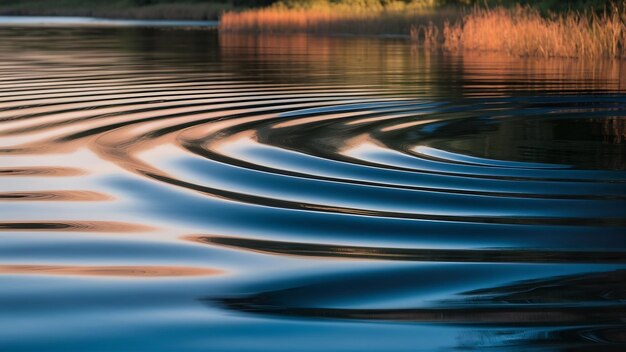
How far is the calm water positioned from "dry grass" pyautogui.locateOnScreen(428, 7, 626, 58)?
10746 mm

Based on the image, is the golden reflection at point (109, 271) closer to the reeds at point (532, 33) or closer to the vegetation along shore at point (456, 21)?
the reeds at point (532, 33)

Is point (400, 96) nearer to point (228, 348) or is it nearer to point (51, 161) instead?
point (51, 161)

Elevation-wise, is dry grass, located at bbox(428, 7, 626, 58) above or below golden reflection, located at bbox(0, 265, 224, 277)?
below

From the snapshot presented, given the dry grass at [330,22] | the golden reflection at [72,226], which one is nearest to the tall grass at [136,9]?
the dry grass at [330,22]

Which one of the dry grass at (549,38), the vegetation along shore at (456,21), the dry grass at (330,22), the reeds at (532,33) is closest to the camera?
the dry grass at (549,38)

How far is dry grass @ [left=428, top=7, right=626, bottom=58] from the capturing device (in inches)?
865

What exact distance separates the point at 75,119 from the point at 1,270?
5.96 metres

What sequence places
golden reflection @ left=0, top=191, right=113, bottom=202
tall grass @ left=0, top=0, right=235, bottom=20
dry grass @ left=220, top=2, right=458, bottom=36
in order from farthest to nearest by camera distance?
tall grass @ left=0, top=0, right=235, bottom=20 < dry grass @ left=220, top=2, right=458, bottom=36 < golden reflection @ left=0, top=191, right=113, bottom=202

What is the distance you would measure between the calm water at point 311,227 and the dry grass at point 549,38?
10746 mm

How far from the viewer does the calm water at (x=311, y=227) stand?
334cm

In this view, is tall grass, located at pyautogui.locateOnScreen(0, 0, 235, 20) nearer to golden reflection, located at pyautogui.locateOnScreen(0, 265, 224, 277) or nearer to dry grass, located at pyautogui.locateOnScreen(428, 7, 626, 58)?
dry grass, located at pyautogui.locateOnScreen(428, 7, 626, 58)

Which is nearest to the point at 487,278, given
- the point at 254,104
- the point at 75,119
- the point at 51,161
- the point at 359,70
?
the point at 51,161

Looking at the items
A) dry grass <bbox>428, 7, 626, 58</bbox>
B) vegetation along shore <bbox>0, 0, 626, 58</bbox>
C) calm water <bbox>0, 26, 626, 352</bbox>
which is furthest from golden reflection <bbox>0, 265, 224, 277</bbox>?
vegetation along shore <bbox>0, 0, 626, 58</bbox>

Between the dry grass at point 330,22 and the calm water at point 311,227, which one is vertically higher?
the calm water at point 311,227
